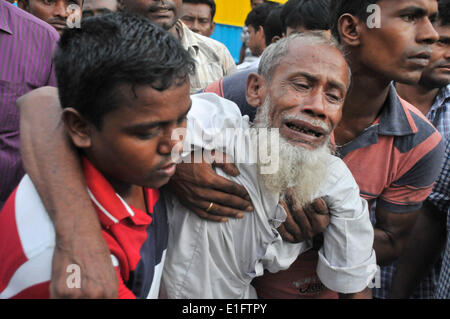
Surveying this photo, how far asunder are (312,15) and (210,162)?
2097mm

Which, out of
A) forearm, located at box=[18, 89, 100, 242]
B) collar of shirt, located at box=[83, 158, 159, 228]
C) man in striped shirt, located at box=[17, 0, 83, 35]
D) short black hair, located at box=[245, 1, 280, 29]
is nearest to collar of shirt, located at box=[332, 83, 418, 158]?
collar of shirt, located at box=[83, 158, 159, 228]

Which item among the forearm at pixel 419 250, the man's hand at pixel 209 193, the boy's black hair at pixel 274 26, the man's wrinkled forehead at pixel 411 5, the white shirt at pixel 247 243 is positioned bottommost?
the forearm at pixel 419 250

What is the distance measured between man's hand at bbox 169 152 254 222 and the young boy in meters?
0.24

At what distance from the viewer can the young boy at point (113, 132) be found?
3.86ft

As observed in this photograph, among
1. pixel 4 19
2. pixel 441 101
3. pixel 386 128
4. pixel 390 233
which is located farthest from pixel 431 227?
pixel 4 19

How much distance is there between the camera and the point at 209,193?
1604 mm

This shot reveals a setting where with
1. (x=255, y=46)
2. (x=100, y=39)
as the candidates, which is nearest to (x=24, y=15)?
(x=100, y=39)

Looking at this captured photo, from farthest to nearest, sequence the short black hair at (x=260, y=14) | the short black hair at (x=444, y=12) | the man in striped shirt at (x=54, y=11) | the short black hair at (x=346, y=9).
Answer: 1. the short black hair at (x=260, y=14)
2. the man in striped shirt at (x=54, y=11)
3. the short black hair at (x=444, y=12)
4. the short black hair at (x=346, y=9)

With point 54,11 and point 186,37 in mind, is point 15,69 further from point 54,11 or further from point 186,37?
point 186,37

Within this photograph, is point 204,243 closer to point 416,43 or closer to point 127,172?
point 127,172

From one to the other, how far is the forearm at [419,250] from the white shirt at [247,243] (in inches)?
53.7

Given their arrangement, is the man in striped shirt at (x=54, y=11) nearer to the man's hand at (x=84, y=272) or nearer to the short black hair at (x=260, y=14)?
the man's hand at (x=84, y=272)

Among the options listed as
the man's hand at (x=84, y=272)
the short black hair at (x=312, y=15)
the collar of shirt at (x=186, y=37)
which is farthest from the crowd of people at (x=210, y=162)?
the collar of shirt at (x=186, y=37)

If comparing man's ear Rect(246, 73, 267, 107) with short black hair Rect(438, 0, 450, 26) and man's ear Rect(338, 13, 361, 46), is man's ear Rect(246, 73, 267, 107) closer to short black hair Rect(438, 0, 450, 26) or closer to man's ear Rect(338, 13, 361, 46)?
man's ear Rect(338, 13, 361, 46)
